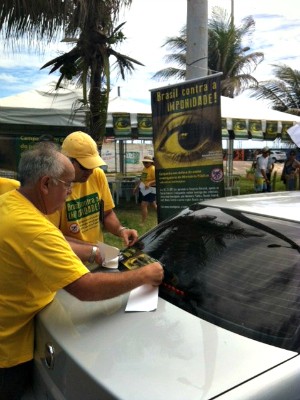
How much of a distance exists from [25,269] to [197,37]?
408 cm

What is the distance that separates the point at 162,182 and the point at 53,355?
3.82 m

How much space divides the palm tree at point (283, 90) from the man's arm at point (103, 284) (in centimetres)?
1806

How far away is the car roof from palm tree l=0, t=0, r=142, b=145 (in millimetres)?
4212

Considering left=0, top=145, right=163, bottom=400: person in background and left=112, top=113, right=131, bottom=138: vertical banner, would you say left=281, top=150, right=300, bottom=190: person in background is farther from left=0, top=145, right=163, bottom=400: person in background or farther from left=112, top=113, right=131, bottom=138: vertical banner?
left=0, top=145, right=163, bottom=400: person in background

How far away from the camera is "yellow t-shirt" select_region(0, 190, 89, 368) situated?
163 centimetres

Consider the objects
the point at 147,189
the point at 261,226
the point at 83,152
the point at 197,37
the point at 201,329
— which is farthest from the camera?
the point at 147,189

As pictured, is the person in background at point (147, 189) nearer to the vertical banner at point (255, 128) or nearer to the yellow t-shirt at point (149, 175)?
the yellow t-shirt at point (149, 175)

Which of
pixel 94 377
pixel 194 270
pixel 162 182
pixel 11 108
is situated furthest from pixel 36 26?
pixel 94 377

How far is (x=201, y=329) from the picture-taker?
1620mm

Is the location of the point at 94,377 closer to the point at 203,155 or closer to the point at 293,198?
the point at 293,198

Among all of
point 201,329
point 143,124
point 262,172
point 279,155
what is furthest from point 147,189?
point 279,155

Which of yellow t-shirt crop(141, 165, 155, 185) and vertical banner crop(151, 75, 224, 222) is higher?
vertical banner crop(151, 75, 224, 222)

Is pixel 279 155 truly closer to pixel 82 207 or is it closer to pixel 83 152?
pixel 82 207

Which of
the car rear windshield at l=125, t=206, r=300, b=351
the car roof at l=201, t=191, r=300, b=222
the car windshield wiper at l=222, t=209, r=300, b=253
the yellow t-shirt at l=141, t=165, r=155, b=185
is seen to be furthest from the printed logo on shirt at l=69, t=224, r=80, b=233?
the yellow t-shirt at l=141, t=165, r=155, b=185
